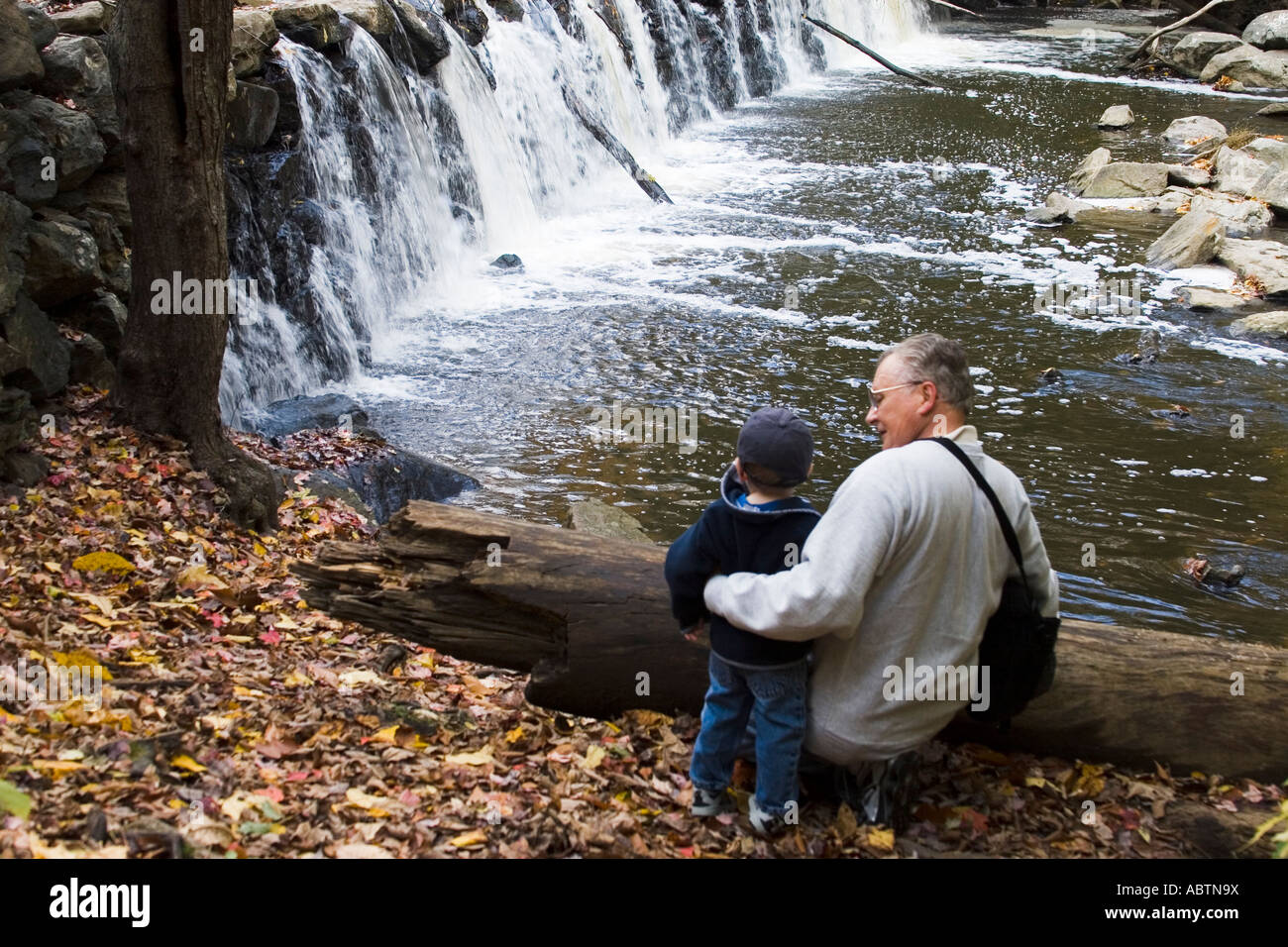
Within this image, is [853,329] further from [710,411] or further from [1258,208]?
[1258,208]

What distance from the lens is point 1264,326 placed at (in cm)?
1329

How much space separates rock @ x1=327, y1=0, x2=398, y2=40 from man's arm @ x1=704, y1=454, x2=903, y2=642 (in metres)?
11.4

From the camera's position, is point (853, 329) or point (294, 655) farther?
point (853, 329)

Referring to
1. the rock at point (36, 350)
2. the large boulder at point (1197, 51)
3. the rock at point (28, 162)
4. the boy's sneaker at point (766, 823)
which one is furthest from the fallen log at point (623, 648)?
the large boulder at point (1197, 51)

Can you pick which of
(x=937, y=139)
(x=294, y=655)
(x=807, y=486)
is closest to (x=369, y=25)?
(x=807, y=486)

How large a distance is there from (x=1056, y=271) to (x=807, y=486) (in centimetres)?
744

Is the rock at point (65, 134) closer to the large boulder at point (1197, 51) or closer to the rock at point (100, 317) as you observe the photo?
the rock at point (100, 317)

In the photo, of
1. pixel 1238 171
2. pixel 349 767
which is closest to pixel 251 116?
pixel 349 767

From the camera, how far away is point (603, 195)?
18.5 metres

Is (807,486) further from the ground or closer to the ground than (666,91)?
closer to the ground

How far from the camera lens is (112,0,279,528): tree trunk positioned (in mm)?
6301

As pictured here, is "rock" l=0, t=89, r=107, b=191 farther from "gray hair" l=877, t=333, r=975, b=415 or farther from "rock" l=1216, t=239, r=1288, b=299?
"rock" l=1216, t=239, r=1288, b=299

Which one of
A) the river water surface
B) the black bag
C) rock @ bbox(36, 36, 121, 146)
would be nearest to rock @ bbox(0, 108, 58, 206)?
rock @ bbox(36, 36, 121, 146)

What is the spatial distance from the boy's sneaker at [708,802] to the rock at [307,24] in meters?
10.4
